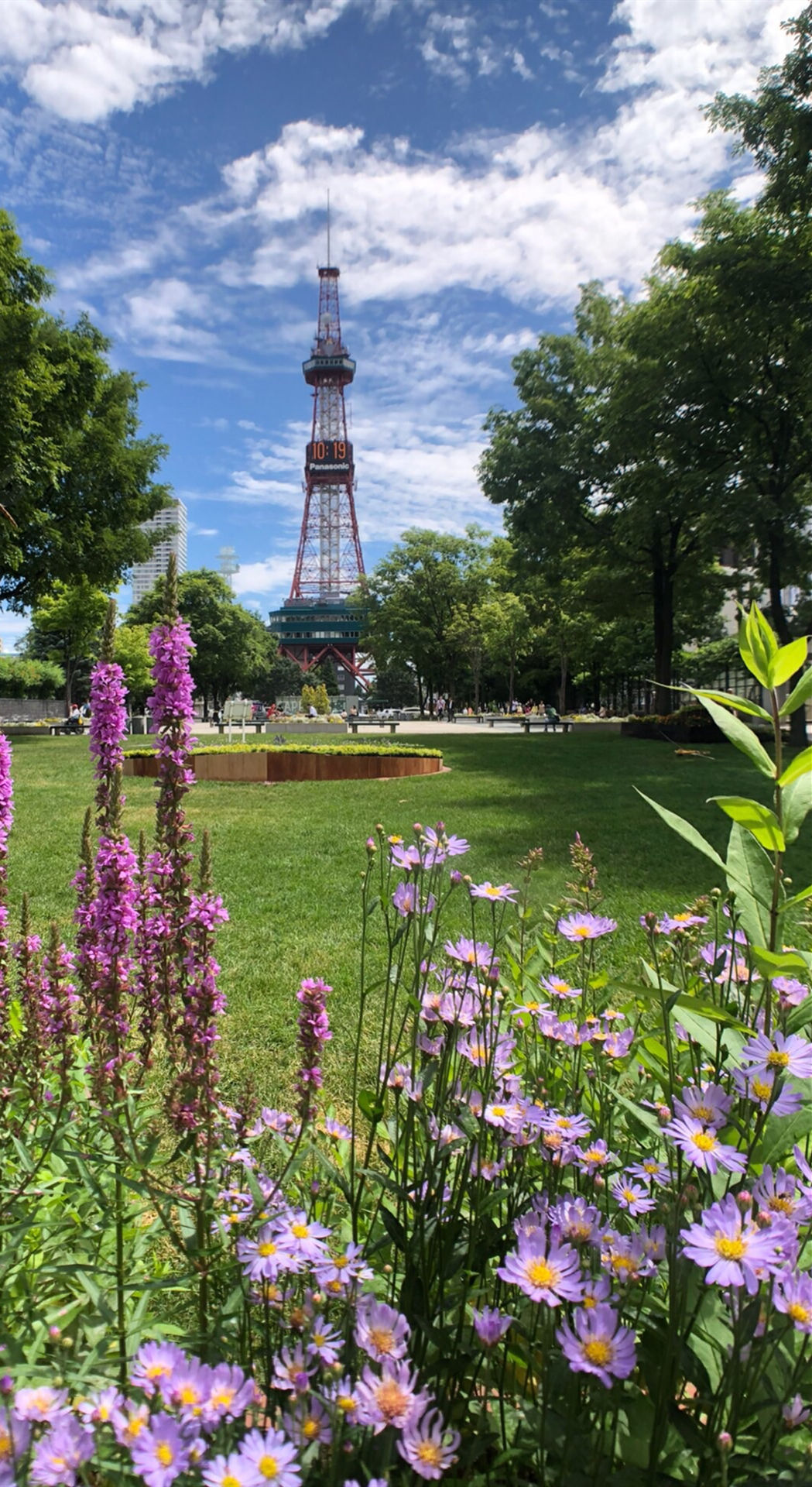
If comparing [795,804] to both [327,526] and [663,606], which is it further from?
[327,526]

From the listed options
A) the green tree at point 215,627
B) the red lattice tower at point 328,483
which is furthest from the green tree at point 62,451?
the red lattice tower at point 328,483

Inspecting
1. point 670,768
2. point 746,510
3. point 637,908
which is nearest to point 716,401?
point 746,510

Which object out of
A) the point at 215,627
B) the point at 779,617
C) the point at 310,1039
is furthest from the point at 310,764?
the point at 215,627

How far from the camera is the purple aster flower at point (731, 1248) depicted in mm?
869

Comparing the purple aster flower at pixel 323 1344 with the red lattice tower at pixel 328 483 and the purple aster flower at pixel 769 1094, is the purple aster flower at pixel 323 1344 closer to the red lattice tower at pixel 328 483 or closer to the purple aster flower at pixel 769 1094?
the purple aster flower at pixel 769 1094

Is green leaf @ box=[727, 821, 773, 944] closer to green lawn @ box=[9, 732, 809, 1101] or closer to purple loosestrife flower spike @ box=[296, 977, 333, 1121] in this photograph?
purple loosestrife flower spike @ box=[296, 977, 333, 1121]

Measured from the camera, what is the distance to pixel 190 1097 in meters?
1.52

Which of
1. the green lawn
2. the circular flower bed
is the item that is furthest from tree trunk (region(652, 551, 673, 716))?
the circular flower bed

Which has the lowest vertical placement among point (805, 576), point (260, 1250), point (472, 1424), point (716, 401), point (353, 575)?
point (472, 1424)

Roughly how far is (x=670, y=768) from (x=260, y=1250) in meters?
15.1

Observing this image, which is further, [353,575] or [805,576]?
[353,575]

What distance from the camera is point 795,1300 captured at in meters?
0.94

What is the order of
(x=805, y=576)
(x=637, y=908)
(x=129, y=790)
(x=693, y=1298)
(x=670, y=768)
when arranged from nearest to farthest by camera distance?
(x=693, y=1298), (x=637, y=908), (x=129, y=790), (x=670, y=768), (x=805, y=576)

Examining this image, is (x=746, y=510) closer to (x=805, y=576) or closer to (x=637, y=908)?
(x=805, y=576)
